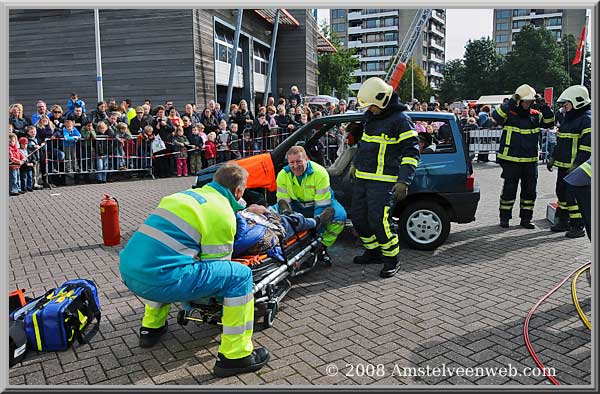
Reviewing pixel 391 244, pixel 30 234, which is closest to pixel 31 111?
pixel 30 234

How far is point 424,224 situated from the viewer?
273 inches

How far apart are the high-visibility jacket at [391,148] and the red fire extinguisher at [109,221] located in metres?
3.66

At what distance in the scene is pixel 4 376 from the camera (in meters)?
3.38

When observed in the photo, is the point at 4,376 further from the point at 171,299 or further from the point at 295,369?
the point at 295,369

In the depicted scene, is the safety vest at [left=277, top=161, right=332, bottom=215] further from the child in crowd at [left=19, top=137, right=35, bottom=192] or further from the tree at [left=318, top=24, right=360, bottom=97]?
the tree at [left=318, top=24, right=360, bottom=97]

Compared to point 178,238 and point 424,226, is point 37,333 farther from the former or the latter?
point 424,226

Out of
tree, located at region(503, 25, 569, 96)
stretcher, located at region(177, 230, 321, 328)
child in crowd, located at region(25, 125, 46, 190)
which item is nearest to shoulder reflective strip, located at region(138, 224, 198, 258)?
stretcher, located at region(177, 230, 321, 328)

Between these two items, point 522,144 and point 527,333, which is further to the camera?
point 522,144

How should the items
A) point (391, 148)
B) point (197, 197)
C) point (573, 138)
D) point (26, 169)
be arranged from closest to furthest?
point (197, 197), point (391, 148), point (573, 138), point (26, 169)

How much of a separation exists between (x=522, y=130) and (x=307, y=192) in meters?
3.98

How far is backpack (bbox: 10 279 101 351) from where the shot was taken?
4.12m

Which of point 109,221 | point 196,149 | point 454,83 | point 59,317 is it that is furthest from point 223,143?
point 454,83

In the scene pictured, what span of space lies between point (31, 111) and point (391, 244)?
63.9 ft

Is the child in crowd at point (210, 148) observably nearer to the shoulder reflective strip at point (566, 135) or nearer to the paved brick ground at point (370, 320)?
the paved brick ground at point (370, 320)
